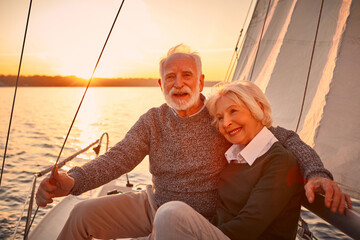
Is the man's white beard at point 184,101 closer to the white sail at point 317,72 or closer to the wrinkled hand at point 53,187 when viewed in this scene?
the wrinkled hand at point 53,187

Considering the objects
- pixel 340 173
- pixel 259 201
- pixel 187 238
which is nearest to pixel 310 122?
pixel 340 173

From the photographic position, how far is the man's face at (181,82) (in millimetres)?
2033

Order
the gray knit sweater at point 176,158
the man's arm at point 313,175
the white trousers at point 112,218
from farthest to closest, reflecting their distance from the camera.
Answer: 1. the gray knit sweater at point 176,158
2. the white trousers at point 112,218
3. the man's arm at point 313,175

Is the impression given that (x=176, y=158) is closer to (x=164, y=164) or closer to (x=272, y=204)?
(x=164, y=164)

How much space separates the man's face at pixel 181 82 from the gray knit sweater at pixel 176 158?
0.12m

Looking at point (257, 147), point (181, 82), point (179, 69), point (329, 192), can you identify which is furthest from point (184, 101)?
point (329, 192)

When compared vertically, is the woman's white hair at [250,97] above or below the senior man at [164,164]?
above

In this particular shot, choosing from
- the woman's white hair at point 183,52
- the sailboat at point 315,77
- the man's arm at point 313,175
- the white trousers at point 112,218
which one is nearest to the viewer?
the man's arm at point 313,175

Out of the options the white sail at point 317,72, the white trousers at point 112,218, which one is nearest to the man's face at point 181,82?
the white trousers at point 112,218

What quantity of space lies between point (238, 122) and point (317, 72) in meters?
2.11

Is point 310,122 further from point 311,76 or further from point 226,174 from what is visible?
point 226,174

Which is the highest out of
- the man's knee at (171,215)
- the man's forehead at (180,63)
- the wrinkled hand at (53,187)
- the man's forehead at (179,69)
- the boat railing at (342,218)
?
the man's forehead at (180,63)

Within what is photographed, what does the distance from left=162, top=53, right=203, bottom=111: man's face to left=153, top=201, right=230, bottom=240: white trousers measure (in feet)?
3.05

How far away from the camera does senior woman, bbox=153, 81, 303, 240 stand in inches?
49.1
